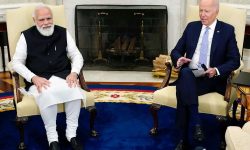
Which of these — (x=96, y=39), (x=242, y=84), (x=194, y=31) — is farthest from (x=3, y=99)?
(x=242, y=84)

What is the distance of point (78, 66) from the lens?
3445 mm

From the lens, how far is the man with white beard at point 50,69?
3.16 metres

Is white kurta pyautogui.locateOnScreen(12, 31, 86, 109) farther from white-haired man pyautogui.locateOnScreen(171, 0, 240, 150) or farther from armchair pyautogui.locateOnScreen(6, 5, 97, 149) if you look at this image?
white-haired man pyautogui.locateOnScreen(171, 0, 240, 150)

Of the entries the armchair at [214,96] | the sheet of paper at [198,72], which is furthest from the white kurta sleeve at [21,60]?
the sheet of paper at [198,72]

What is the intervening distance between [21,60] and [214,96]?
173 cm

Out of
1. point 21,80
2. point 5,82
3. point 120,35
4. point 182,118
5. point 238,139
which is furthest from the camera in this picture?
point 120,35

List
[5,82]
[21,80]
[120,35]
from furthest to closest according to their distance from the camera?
1. [120,35]
2. [5,82]
3. [21,80]

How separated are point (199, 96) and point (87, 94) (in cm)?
98

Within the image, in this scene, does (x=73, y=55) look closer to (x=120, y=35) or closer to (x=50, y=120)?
(x=50, y=120)

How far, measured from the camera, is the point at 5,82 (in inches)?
197

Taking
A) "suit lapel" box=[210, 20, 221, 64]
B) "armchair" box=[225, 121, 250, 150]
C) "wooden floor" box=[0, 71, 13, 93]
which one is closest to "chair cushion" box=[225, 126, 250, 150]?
"armchair" box=[225, 121, 250, 150]

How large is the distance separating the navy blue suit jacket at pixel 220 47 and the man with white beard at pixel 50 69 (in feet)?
3.19

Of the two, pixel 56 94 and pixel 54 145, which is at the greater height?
pixel 56 94

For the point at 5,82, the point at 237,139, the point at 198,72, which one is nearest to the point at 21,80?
the point at 5,82
